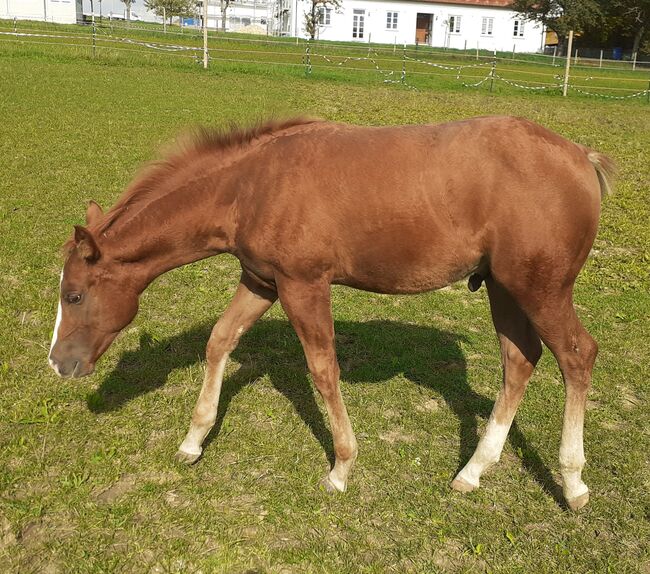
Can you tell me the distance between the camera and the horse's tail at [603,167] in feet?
10.7

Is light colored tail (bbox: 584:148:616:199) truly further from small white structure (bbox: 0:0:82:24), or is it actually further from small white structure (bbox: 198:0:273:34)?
small white structure (bbox: 198:0:273:34)

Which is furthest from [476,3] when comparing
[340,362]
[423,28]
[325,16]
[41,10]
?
[340,362]

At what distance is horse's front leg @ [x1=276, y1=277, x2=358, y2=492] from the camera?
3.22 m

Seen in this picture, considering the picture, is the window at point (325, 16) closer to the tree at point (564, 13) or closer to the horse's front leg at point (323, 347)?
the tree at point (564, 13)

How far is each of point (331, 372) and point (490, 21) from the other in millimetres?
57994

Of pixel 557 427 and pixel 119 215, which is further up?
pixel 119 215

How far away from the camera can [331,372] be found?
11.0ft

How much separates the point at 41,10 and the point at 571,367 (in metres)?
59.7

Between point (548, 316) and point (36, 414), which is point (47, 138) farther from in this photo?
point (548, 316)

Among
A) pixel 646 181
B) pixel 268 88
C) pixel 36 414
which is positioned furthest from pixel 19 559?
pixel 268 88

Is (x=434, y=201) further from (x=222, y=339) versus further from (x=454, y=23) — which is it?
(x=454, y=23)

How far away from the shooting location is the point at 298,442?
12.8ft

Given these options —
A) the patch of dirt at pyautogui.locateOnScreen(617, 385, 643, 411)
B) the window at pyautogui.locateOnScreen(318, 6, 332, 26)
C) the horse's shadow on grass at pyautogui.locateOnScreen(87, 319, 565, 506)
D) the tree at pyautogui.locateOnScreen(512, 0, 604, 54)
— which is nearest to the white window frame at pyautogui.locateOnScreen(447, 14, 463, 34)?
the tree at pyautogui.locateOnScreen(512, 0, 604, 54)

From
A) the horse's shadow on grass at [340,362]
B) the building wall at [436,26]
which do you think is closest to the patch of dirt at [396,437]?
the horse's shadow on grass at [340,362]
